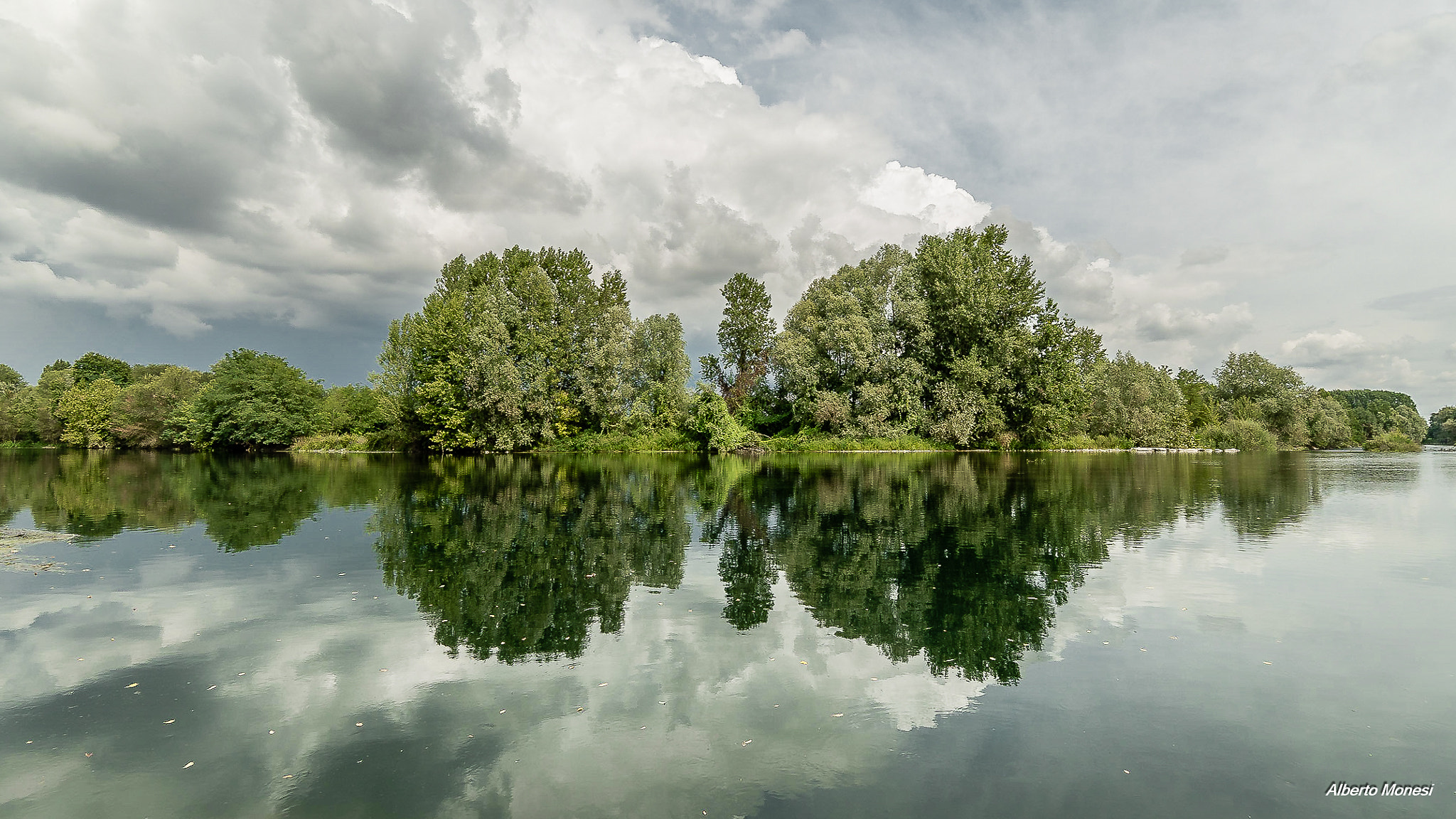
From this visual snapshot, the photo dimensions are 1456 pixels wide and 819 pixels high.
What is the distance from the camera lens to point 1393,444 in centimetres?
8038

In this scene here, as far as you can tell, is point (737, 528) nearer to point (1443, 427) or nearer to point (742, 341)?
point (742, 341)

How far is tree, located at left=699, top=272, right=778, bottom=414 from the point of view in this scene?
2623 inches

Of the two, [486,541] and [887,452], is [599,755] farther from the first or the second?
[887,452]

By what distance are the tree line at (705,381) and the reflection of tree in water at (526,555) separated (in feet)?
90.5

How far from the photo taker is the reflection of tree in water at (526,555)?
865 centimetres

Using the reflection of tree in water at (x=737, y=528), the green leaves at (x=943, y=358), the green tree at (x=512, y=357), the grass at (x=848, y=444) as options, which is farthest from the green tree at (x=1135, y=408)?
the green tree at (x=512, y=357)

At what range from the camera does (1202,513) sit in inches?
730

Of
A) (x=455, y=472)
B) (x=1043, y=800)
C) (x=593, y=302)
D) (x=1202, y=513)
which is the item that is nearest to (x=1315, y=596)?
(x=1043, y=800)

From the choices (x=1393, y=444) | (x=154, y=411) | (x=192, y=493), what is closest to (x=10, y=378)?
(x=154, y=411)

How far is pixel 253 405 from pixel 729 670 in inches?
2745

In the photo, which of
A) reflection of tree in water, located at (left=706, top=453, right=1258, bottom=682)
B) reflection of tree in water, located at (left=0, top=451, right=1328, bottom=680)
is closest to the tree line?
reflection of tree in water, located at (left=0, top=451, right=1328, bottom=680)

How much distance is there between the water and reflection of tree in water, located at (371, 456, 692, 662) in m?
0.11

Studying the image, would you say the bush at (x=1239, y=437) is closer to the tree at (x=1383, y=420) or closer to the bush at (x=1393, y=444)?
the bush at (x=1393, y=444)

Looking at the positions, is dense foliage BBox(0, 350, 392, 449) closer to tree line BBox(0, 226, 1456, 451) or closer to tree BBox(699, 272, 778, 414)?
tree line BBox(0, 226, 1456, 451)
